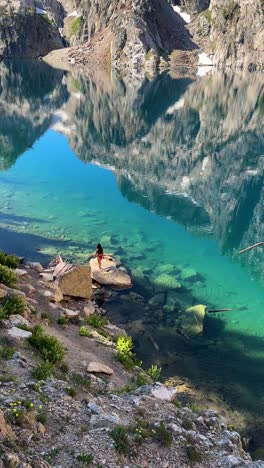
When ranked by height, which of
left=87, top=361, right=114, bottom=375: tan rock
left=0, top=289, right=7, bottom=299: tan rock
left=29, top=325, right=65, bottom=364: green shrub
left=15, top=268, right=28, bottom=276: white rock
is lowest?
left=15, top=268, right=28, bottom=276: white rock

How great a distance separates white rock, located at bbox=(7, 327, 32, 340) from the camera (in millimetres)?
14836

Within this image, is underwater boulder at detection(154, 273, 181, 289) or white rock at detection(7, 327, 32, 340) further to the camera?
underwater boulder at detection(154, 273, 181, 289)

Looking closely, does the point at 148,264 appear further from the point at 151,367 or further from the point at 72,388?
the point at 72,388

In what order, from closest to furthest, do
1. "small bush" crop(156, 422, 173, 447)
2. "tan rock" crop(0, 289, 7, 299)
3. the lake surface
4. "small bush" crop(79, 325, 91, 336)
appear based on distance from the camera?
"small bush" crop(156, 422, 173, 447) → "tan rock" crop(0, 289, 7, 299) → "small bush" crop(79, 325, 91, 336) → the lake surface

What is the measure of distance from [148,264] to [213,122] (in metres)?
→ 65.9

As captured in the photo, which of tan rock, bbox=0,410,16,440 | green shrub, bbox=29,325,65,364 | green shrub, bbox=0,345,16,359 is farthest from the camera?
green shrub, bbox=29,325,65,364

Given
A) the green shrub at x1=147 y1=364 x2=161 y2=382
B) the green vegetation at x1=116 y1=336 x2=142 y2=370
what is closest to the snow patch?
the green vegetation at x1=116 y1=336 x2=142 y2=370

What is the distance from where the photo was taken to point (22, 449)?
28.7ft

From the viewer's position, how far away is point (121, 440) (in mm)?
10477

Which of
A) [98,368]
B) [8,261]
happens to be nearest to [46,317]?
[98,368]

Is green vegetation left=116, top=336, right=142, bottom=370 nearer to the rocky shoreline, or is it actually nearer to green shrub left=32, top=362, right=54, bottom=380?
the rocky shoreline

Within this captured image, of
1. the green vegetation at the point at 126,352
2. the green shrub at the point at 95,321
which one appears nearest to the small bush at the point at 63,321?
the green shrub at the point at 95,321

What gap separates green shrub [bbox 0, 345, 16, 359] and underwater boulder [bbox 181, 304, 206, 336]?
462 inches

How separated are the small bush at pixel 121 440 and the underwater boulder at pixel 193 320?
12542 mm
